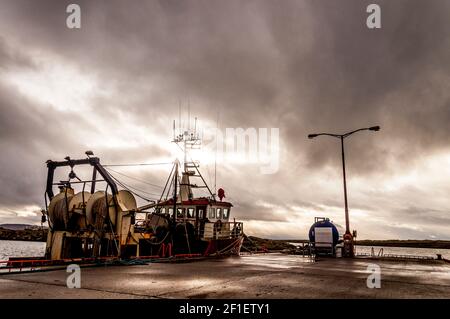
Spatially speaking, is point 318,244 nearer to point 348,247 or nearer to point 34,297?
point 348,247

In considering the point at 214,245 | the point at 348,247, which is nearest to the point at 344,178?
the point at 348,247

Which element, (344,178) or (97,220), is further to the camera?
(344,178)

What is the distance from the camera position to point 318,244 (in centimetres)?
2780

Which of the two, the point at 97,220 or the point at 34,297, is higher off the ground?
the point at 97,220

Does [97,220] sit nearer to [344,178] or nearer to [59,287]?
[59,287]

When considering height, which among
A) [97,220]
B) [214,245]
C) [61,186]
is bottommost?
[214,245]

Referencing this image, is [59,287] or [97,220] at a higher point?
[97,220]

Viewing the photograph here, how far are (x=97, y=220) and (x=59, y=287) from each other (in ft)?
41.1
